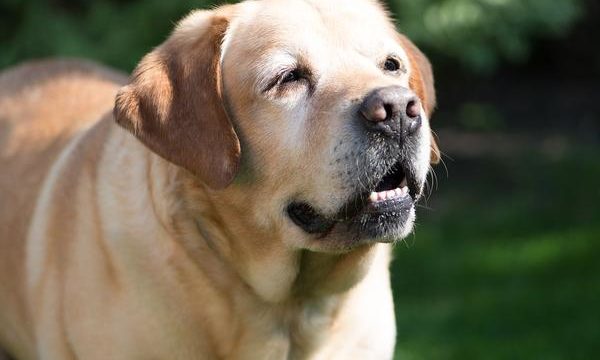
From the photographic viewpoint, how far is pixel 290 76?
13.3ft

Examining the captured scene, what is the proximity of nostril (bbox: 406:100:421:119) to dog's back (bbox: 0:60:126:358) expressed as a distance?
1760mm

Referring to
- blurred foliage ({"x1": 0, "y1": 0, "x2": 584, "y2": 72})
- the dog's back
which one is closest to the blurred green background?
blurred foliage ({"x1": 0, "y1": 0, "x2": 584, "y2": 72})

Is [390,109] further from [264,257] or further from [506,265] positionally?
[506,265]

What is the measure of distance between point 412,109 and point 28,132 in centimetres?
216

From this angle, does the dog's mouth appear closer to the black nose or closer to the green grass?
the black nose

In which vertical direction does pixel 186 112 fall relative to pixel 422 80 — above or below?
above

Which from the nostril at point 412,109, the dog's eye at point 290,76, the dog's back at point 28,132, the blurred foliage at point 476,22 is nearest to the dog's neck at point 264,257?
the dog's eye at point 290,76

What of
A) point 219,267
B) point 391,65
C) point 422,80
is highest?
point 391,65

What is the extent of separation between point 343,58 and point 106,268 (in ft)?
3.74

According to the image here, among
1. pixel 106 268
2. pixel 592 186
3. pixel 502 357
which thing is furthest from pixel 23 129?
pixel 592 186

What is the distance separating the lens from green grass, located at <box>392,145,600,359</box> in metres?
6.62

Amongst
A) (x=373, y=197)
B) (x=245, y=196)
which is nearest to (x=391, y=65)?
(x=373, y=197)

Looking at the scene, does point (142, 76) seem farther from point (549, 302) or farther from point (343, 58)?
point (549, 302)

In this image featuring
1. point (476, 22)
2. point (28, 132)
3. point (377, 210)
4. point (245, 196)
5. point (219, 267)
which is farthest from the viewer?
point (476, 22)
